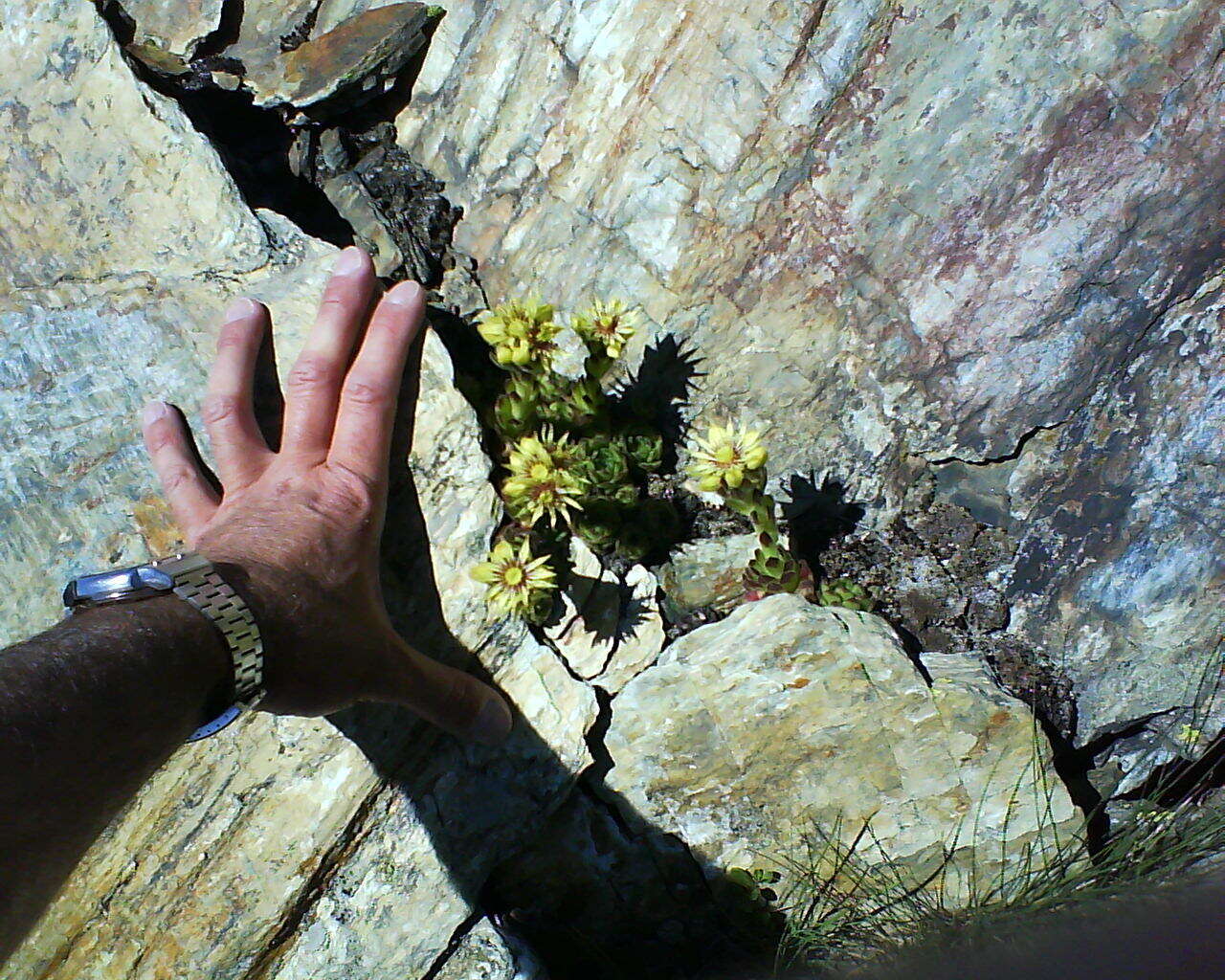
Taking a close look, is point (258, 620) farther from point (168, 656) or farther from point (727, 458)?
point (727, 458)

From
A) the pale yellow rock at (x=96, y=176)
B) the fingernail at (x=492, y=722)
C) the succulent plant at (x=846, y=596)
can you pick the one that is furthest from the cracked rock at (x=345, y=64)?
the succulent plant at (x=846, y=596)

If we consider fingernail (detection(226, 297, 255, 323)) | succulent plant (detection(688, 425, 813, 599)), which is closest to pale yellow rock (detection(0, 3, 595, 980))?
fingernail (detection(226, 297, 255, 323))

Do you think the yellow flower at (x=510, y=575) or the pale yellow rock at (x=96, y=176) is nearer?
the yellow flower at (x=510, y=575)

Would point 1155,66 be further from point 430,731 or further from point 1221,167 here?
point 430,731

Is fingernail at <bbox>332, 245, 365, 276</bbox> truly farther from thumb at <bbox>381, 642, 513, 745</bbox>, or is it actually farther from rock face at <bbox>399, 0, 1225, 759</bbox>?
thumb at <bbox>381, 642, 513, 745</bbox>

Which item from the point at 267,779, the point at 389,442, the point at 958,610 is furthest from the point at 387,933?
the point at 958,610

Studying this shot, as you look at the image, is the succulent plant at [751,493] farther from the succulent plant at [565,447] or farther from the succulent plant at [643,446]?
the succulent plant at [565,447]
